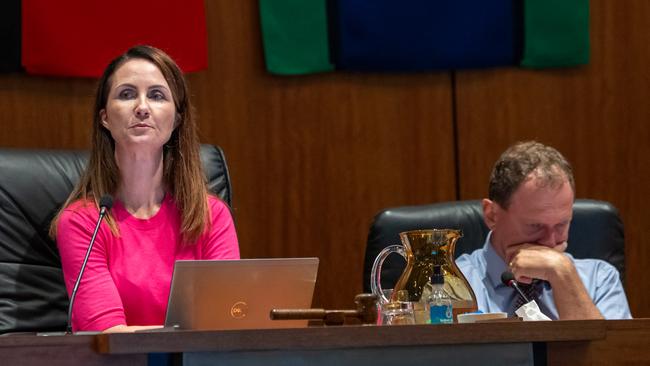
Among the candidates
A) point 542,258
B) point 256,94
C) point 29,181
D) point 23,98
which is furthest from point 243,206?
point 542,258

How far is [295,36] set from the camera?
3395 millimetres

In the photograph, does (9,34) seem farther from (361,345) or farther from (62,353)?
(361,345)

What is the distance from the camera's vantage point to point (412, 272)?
73.4 inches

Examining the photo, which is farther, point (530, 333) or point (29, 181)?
point (29, 181)

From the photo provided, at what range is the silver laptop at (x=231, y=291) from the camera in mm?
1729

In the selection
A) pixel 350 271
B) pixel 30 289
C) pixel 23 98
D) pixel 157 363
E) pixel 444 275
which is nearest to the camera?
pixel 157 363

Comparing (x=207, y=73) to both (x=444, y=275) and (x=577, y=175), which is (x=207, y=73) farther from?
(x=444, y=275)

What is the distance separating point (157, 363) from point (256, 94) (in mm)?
2057

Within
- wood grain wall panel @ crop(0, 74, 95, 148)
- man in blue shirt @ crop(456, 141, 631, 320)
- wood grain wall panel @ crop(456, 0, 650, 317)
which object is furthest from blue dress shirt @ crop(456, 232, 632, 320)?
wood grain wall panel @ crop(0, 74, 95, 148)

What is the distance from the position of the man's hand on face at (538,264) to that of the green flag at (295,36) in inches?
45.6

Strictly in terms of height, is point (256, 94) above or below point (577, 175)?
above

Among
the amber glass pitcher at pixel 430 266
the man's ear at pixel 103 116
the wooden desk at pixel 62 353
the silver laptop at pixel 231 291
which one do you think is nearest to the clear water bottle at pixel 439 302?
the amber glass pitcher at pixel 430 266

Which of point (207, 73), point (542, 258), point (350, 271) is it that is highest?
point (207, 73)

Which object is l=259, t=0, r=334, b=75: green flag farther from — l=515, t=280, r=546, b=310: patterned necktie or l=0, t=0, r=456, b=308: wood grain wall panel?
l=515, t=280, r=546, b=310: patterned necktie
